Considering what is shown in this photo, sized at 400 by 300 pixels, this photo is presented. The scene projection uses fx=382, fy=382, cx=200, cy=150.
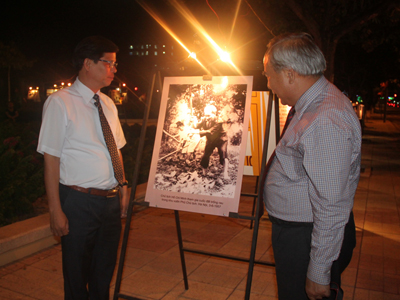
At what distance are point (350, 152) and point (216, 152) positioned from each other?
4.54 ft

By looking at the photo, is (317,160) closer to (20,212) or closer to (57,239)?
(57,239)

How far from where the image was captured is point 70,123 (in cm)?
253

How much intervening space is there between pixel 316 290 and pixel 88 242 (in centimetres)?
160

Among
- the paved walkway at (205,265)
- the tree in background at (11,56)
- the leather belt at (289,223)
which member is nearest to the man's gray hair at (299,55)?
the leather belt at (289,223)

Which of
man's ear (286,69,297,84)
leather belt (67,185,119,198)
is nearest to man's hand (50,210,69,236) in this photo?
leather belt (67,185,119,198)

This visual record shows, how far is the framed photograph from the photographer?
113 inches

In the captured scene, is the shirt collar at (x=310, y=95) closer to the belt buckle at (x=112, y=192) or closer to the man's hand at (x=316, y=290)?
the man's hand at (x=316, y=290)

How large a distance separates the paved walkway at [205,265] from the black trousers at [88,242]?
990 millimetres

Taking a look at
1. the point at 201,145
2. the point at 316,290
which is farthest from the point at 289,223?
the point at 201,145

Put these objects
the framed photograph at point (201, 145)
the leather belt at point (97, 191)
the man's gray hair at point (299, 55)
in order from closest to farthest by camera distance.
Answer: the man's gray hair at point (299, 55) < the leather belt at point (97, 191) < the framed photograph at point (201, 145)

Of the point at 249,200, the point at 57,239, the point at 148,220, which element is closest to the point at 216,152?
the point at 57,239

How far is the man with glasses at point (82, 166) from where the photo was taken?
2473 millimetres

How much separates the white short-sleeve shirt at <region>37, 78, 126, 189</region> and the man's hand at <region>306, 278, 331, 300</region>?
1.53 meters

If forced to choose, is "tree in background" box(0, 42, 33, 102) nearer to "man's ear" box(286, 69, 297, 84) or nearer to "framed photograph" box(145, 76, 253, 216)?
"framed photograph" box(145, 76, 253, 216)
